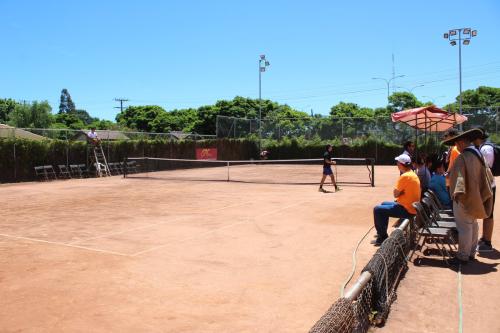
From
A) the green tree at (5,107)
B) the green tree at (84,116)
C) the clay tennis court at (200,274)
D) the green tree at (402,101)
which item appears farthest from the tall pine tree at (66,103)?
the clay tennis court at (200,274)

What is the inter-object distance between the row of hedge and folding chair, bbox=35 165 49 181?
0.30m

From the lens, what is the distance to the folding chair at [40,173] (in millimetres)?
23050

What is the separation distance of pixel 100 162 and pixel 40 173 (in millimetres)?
3793

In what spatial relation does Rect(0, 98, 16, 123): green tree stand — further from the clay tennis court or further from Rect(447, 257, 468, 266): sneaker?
Rect(447, 257, 468, 266): sneaker

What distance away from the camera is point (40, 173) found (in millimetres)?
23562

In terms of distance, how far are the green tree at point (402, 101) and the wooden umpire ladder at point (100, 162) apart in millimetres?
55840

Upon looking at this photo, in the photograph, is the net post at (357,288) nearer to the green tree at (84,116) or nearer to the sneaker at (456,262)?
the sneaker at (456,262)

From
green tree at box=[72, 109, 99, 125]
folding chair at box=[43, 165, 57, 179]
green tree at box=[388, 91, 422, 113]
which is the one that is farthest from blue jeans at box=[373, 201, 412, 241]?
green tree at box=[72, 109, 99, 125]

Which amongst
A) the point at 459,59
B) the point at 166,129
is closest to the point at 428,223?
the point at 459,59

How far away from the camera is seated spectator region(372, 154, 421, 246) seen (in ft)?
23.5

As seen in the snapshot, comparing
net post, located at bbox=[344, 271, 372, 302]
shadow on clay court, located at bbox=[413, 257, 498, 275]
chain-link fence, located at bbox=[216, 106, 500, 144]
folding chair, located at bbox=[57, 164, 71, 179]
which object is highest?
chain-link fence, located at bbox=[216, 106, 500, 144]

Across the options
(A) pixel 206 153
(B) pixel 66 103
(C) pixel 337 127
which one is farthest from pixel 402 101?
(B) pixel 66 103

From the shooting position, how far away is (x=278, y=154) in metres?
39.9

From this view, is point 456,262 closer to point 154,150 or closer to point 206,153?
point 154,150
